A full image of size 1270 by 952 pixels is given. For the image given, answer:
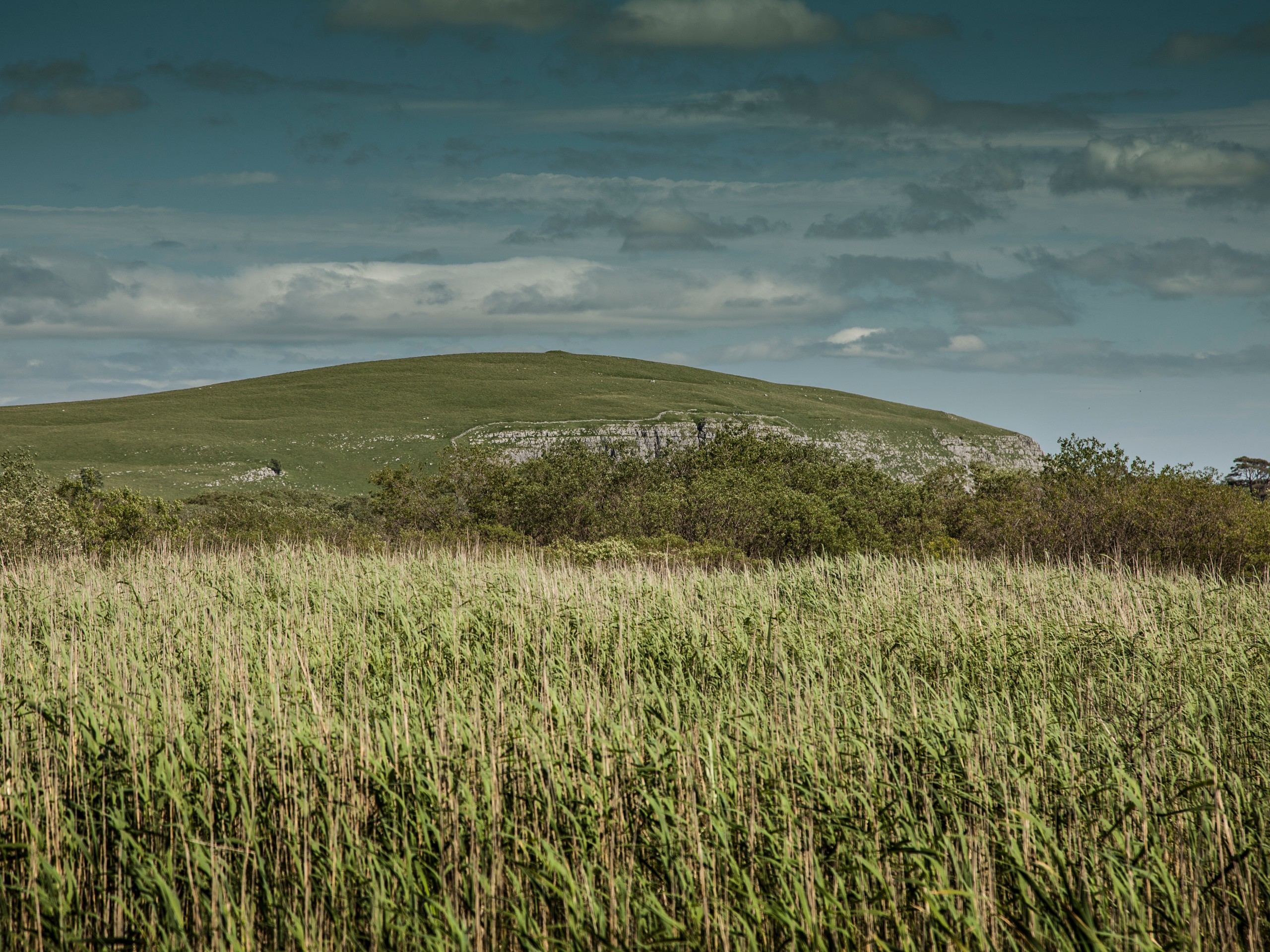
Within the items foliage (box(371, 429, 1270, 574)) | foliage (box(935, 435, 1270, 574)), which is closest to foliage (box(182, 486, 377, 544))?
foliage (box(371, 429, 1270, 574))

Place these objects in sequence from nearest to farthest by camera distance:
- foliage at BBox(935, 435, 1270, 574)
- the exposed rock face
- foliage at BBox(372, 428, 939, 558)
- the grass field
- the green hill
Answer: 1. the grass field
2. foliage at BBox(935, 435, 1270, 574)
3. foliage at BBox(372, 428, 939, 558)
4. the green hill
5. the exposed rock face

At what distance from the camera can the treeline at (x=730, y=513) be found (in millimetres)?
18297

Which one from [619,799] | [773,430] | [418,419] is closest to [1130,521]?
[619,799]

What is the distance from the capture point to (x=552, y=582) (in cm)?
979

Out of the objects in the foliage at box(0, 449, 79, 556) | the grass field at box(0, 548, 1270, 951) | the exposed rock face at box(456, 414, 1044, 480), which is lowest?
the grass field at box(0, 548, 1270, 951)

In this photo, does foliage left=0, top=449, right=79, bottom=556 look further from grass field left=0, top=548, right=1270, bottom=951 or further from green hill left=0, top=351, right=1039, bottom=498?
green hill left=0, top=351, right=1039, bottom=498

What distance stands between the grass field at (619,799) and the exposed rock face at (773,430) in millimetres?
77206

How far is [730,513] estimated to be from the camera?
20859 millimetres

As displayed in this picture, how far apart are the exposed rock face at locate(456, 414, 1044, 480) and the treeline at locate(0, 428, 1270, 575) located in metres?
57.0

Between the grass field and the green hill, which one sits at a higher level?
the green hill

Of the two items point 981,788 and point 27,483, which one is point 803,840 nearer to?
point 981,788

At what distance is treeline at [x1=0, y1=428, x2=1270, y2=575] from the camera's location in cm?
1830

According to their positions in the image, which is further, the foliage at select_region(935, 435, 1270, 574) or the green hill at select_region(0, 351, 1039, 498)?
the green hill at select_region(0, 351, 1039, 498)

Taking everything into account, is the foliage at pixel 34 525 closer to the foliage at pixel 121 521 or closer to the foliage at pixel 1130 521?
the foliage at pixel 121 521
